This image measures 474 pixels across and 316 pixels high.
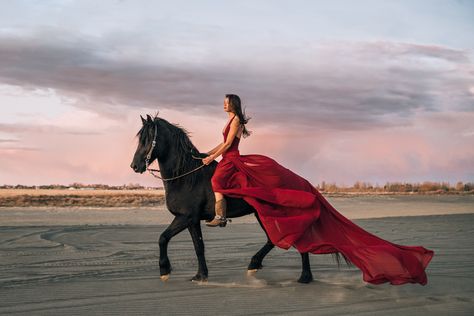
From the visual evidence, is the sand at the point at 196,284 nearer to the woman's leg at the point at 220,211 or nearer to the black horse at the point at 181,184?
the black horse at the point at 181,184

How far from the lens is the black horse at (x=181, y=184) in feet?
29.6

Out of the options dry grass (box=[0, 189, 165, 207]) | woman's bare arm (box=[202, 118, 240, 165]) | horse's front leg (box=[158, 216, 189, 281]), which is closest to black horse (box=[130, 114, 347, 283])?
horse's front leg (box=[158, 216, 189, 281])

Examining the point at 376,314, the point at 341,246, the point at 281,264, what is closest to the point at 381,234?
the point at 281,264

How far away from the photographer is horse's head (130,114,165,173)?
9.00 m

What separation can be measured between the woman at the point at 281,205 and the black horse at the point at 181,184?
0.85 ft

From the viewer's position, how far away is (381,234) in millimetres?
18594

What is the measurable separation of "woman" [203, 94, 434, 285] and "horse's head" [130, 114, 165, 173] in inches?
30.9

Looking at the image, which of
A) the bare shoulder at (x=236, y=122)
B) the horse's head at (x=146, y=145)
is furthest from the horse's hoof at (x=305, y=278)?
the horse's head at (x=146, y=145)

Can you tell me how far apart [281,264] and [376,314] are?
14.5 feet

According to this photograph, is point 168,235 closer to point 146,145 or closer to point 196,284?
point 196,284

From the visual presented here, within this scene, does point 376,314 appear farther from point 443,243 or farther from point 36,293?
point 443,243

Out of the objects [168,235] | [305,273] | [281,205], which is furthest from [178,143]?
[305,273]

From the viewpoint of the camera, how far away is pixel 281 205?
8.95 metres

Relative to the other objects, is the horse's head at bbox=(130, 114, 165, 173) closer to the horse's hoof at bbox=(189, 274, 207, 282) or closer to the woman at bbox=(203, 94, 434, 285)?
the woman at bbox=(203, 94, 434, 285)
